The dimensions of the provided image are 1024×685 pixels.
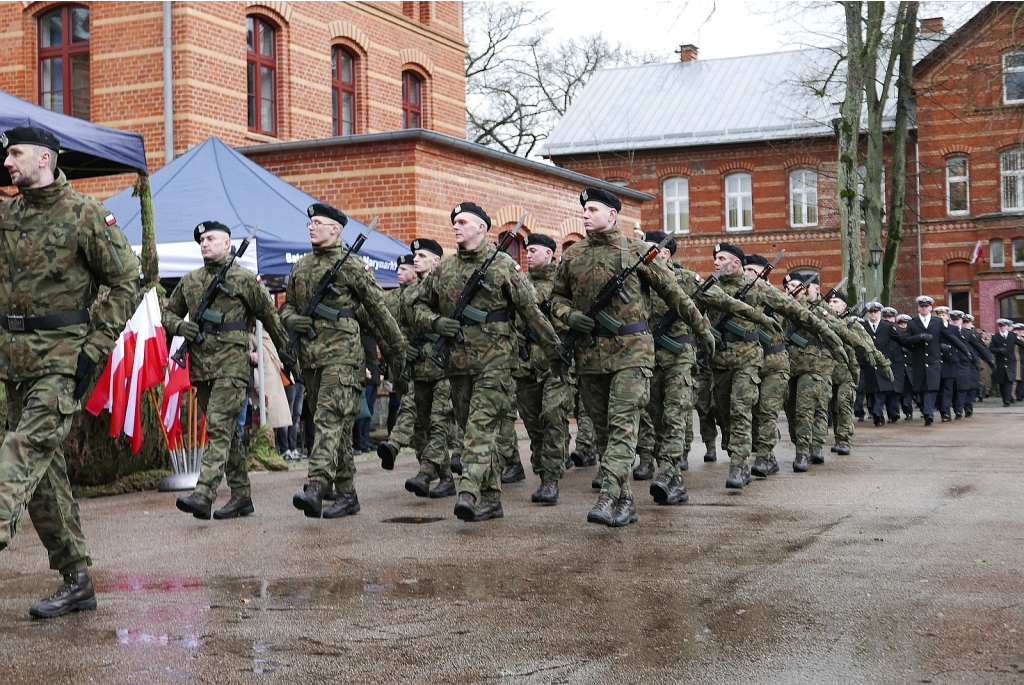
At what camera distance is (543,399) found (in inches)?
433

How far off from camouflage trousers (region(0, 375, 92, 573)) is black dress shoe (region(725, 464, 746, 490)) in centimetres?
576

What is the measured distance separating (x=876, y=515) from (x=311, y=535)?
373cm

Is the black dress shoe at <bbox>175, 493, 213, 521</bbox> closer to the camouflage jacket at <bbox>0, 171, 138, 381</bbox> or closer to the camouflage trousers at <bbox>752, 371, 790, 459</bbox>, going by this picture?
the camouflage jacket at <bbox>0, 171, 138, 381</bbox>

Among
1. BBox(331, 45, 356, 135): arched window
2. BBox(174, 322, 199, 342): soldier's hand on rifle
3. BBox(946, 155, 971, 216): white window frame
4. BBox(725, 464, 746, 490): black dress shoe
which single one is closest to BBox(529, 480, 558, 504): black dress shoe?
BBox(725, 464, 746, 490): black dress shoe

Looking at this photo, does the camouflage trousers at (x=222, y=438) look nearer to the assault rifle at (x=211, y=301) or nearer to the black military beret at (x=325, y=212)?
the assault rifle at (x=211, y=301)

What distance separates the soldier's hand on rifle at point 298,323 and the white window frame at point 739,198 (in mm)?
37137

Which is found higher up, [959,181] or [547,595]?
[959,181]

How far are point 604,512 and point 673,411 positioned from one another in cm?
175

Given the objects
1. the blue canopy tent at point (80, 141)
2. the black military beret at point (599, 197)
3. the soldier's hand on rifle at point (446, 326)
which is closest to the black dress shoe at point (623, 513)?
the soldier's hand on rifle at point (446, 326)

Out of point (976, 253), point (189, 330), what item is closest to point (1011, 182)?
point (976, 253)

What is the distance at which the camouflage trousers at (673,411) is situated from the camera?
930cm

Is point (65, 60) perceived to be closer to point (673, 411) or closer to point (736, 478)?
point (736, 478)

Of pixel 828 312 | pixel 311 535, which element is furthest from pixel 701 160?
pixel 311 535

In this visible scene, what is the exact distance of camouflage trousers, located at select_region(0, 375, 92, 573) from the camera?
545 centimetres
